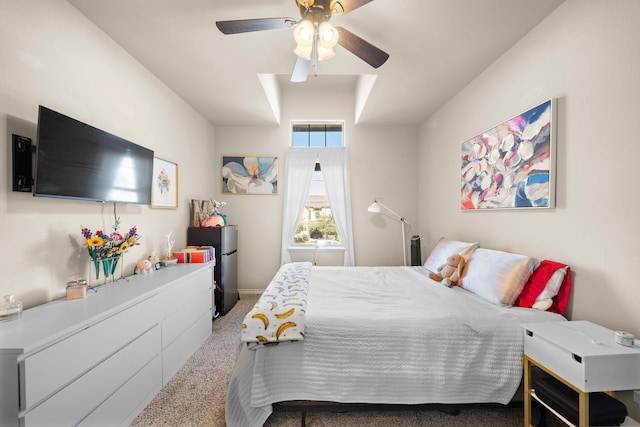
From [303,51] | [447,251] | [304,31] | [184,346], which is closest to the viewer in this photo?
[304,31]

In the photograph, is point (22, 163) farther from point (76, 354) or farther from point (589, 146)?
point (589, 146)

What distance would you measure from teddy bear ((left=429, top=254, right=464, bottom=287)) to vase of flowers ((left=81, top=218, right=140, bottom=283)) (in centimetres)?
257

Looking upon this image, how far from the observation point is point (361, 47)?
5.77 feet

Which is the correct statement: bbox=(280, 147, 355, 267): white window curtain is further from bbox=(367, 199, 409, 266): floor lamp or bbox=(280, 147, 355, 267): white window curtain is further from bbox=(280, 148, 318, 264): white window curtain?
bbox=(367, 199, 409, 266): floor lamp

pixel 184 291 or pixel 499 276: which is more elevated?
pixel 499 276

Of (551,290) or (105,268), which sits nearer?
(551,290)

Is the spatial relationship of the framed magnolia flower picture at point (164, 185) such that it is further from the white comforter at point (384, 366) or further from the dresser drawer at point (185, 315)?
the white comforter at point (384, 366)

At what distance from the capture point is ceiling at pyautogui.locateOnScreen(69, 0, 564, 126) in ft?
5.59

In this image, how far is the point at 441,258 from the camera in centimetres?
264

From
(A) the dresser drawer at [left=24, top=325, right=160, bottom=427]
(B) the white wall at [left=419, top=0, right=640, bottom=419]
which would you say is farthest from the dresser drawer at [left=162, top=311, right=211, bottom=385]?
(B) the white wall at [left=419, top=0, right=640, bottom=419]

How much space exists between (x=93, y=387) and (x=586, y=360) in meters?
2.28

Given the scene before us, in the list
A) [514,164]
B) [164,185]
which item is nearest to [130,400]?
[164,185]

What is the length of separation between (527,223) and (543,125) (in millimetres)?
708

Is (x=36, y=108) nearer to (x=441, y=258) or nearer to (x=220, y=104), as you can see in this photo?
(x=220, y=104)
